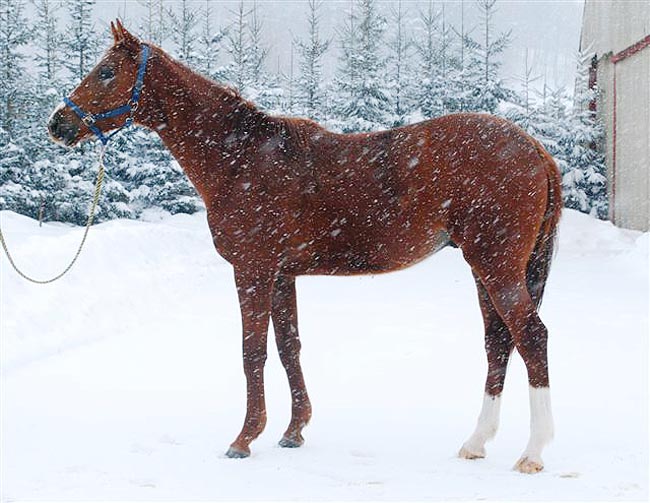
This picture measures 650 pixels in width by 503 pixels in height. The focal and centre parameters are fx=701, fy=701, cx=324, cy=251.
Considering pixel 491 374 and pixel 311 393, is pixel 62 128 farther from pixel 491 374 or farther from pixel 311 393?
pixel 491 374

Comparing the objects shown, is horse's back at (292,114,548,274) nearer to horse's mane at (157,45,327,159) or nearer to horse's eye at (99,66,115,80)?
horse's mane at (157,45,327,159)

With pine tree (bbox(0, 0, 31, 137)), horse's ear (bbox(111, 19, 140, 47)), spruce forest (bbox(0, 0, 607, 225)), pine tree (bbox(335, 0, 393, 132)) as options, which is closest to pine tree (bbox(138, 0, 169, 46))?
spruce forest (bbox(0, 0, 607, 225))

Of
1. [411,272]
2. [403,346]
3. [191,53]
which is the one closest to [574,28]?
[191,53]

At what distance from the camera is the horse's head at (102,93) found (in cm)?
402

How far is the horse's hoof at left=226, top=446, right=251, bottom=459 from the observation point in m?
3.89

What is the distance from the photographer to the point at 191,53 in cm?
2431

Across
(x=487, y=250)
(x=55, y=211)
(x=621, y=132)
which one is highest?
(x=621, y=132)

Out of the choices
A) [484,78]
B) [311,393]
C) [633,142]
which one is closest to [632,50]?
[633,142]

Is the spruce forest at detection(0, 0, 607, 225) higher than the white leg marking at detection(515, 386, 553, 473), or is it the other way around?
the spruce forest at detection(0, 0, 607, 225)

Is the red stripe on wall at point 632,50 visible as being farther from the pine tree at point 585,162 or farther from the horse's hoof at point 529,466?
the horse's hoof at point 529,466

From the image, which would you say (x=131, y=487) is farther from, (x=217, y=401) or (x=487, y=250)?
(x=487, y=250)

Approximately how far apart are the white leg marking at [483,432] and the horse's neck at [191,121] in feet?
6.62

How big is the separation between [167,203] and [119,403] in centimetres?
1858

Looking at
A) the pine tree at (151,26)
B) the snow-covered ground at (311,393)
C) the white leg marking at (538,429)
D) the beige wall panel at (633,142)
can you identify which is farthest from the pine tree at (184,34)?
the white leg marking at (538,429)
